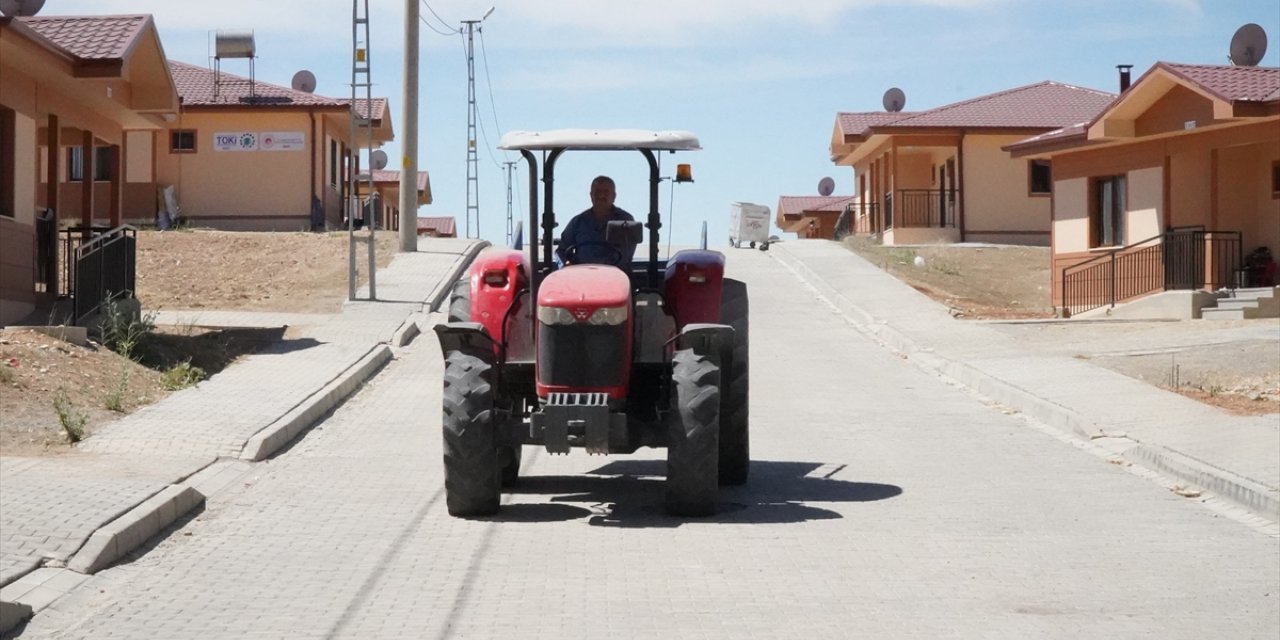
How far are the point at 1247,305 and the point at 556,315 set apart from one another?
1907cm

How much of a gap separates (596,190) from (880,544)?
10.9ft

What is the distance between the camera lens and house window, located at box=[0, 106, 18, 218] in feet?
67.2

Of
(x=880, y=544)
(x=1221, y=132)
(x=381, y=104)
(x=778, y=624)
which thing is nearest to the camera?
(x=778, y=624)

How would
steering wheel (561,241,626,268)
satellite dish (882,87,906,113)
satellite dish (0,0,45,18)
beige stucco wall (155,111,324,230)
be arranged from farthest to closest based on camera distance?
1. satellite dish (882,87,906,113)
2. beige stucco wall (155,111,324,230)
3. satellite dish (0,0,45,18)
4. steering wheel (561,241,626,268)

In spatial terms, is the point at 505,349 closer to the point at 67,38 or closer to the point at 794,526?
the point at 794,526

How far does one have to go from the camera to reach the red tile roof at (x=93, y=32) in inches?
827

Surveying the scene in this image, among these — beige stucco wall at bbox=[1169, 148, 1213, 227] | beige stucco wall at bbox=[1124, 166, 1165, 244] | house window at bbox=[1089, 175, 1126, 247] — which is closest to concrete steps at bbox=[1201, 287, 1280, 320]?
beige stucco wall at bbox=[1169, 148, 1213, 227]

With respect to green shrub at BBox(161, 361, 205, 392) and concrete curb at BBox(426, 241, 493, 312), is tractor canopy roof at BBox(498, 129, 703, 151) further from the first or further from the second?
concrete curb at BBox(426, 241, 493, 312)

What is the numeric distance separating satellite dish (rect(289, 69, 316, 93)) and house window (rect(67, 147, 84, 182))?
10093mm

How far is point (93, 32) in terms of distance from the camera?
72.5 ft

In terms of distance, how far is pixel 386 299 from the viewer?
27156mm

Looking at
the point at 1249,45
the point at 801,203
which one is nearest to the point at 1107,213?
the point at 1249,45

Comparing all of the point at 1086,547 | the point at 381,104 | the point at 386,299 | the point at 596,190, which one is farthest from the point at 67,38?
the point at 381,104

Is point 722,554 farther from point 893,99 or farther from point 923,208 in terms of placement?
point 893,99
